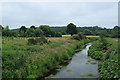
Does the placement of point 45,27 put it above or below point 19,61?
above

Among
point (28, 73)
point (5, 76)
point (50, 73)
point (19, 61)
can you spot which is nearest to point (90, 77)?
point (50, 73)

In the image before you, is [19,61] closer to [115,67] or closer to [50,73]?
[50,73]

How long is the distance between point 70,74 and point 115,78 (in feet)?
18.6

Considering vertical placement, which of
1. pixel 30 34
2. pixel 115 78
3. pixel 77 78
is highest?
pixel 30 34

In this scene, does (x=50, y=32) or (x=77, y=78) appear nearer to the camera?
(x=77, y=78)

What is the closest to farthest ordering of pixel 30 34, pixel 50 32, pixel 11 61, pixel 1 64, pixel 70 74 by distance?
pixel 1 64, pixel 11 61, pixel 70 74, pixel 30 34, pixel 50 32

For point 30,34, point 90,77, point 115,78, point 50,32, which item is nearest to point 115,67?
point 115,78

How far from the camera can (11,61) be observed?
12703 mm

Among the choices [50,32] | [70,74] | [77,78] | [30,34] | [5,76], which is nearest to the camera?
[5,76]

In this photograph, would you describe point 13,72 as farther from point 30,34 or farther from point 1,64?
point 30,34

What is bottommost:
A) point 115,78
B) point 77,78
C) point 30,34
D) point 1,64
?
point 77,78

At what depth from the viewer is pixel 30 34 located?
62.8 meters

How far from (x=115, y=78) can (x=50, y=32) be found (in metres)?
66.7

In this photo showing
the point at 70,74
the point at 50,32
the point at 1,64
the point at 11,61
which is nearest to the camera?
the point at 1,64
